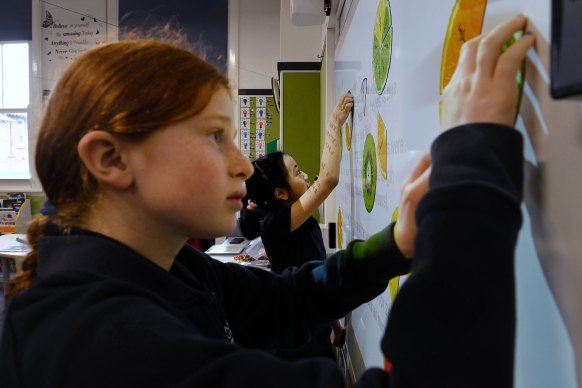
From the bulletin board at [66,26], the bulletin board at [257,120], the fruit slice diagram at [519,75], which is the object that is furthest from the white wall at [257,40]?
the fruit slice diagram at [519,75]

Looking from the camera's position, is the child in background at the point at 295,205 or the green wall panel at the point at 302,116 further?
the green wall panel at the point at 302,116

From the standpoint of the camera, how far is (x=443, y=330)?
273mm

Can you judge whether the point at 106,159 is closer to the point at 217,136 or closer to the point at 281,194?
the point at 217,136

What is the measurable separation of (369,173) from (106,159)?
61cm

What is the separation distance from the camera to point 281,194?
4.88 feet

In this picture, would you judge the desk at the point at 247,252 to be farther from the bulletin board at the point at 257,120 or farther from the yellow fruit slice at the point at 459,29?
the yellow fruit slice at the point at 459,29

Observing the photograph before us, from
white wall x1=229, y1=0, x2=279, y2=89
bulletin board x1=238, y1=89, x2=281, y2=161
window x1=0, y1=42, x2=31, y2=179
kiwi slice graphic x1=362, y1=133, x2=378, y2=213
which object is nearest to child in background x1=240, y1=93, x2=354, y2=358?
kiwi slice graphic x1=362, y1=133, x2=378, y2=213

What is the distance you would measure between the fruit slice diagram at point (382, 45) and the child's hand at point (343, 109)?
322mm

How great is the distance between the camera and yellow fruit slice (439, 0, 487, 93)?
1.34 feet

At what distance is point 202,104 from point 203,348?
0.26m

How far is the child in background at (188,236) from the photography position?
27 centimetres

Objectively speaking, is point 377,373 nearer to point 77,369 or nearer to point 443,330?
point 443,330

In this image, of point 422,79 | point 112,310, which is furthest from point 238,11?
point 112,310

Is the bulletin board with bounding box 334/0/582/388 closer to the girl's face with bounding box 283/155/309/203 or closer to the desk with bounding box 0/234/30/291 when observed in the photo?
the girl's face with bounding box 283/155/309/203
